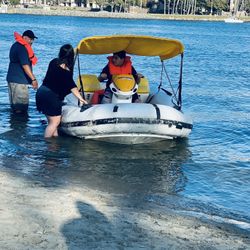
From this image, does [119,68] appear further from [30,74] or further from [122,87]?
[30,74]

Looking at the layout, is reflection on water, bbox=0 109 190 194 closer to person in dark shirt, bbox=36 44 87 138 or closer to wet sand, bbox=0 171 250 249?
person in dark shirt, bbox=36 44 87 138

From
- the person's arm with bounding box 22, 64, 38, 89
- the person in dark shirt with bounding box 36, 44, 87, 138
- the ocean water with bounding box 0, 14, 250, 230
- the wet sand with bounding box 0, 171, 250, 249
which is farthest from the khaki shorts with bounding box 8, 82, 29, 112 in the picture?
the wet sand with bounding box 0, 171, 250, 249

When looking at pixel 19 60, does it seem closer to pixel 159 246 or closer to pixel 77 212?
pixel 77 212

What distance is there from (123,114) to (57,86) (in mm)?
1279

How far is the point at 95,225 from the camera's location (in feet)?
21.7

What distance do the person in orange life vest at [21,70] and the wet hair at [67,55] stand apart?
207cm

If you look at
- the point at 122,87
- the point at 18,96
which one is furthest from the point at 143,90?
the point at 18,96

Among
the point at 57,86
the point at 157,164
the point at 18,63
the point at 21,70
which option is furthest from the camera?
the point at 21,70

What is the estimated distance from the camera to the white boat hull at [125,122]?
36.1ft

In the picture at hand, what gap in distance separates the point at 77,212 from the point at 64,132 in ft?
16.4

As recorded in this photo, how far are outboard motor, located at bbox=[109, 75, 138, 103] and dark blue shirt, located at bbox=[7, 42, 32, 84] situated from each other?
82.5 inches

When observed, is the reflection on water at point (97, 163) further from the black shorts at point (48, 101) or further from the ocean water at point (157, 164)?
the black shorts at point (48, 101)

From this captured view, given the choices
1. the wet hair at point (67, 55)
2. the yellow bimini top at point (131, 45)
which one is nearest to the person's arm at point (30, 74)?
the yellow bimini top at point (131, 45)

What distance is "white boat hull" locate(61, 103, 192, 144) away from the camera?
11.0m
